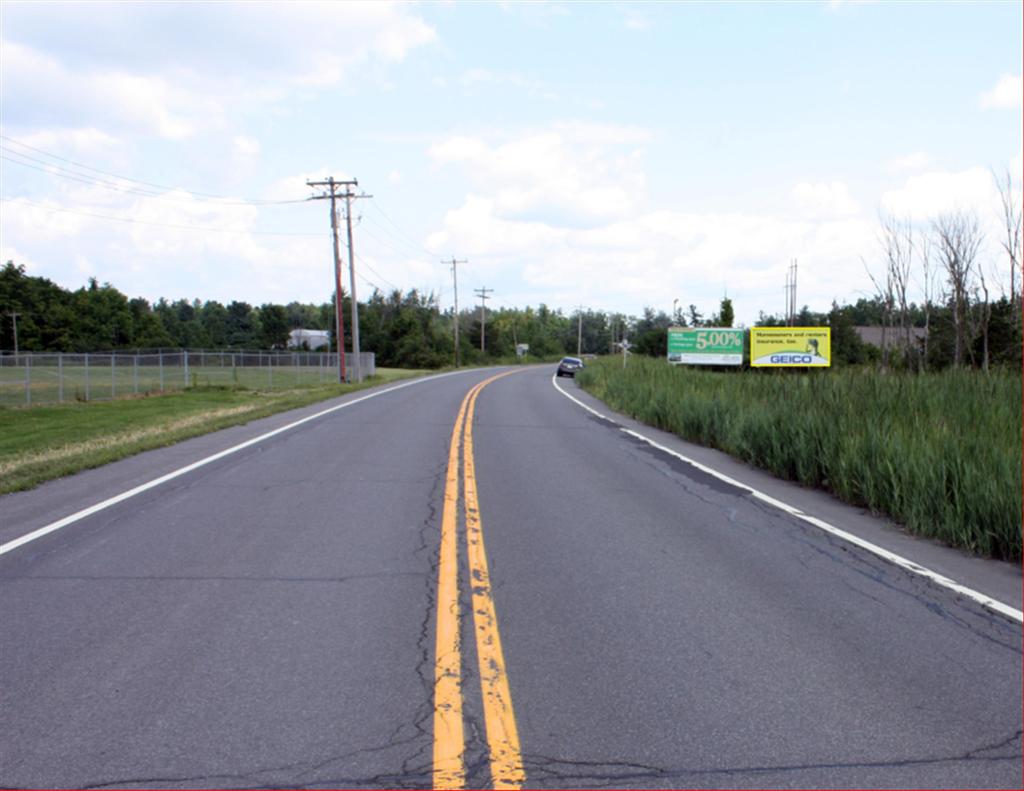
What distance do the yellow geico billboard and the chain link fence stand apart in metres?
22.2

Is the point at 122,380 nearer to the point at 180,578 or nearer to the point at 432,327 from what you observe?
the point at 180,578

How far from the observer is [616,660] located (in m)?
5.01

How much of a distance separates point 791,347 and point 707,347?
591 cm

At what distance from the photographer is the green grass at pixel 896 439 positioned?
837cm

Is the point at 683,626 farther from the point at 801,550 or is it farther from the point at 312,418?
the point at 312,418

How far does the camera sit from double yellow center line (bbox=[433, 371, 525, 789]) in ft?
12.3

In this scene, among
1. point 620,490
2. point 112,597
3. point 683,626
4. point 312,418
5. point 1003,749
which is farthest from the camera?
point 312,418

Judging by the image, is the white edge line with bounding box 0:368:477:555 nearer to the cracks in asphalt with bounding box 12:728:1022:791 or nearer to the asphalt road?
the asphalt road

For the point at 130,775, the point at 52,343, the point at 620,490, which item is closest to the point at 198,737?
the point at 130,775

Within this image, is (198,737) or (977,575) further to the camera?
(977,575)

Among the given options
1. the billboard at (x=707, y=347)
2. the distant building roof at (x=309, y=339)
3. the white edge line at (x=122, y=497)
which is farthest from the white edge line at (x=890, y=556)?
the distant building roof at (x=309, y=339)

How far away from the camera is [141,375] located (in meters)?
42.8

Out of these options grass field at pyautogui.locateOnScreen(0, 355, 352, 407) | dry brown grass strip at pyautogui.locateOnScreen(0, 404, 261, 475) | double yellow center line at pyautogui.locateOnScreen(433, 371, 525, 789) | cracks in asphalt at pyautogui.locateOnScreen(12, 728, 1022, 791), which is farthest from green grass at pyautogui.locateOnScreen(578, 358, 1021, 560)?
grass field at pyautogui.locateOnScreen(0, 355, 352, 407)

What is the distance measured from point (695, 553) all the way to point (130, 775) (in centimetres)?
521
